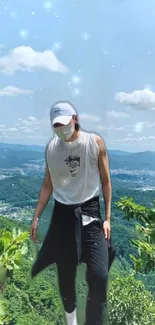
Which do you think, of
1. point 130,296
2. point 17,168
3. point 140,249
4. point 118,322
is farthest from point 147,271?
point 17,168

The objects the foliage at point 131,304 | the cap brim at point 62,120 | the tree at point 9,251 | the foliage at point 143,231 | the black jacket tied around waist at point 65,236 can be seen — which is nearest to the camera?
the tree at point 9,251

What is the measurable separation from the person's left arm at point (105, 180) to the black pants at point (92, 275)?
0.11ft

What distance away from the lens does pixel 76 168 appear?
197 cm

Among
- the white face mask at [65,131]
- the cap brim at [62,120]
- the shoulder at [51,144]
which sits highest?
the cap brim at [62,120]

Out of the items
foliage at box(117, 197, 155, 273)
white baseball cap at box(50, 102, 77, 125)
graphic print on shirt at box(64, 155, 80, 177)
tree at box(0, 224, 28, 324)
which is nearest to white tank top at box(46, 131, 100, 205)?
graphic print on shirt at box(64, 155, 80, 177)

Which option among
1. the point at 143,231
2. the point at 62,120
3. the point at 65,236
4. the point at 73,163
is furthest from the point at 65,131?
the point at 143,231

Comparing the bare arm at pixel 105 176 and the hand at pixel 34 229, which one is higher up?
the bare arm at pixel 105 176

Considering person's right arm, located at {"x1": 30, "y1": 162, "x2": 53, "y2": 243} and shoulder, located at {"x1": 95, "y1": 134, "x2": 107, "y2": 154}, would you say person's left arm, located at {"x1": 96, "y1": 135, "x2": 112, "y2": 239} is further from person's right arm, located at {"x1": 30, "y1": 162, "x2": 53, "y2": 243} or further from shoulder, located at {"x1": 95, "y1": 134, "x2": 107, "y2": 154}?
person's right arm, located at {"x1": 30, "y1": 162, "x2": 53, "y2": 243}

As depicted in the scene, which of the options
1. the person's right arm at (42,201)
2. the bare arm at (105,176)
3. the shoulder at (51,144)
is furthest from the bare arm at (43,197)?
the bare arm at (105,176)

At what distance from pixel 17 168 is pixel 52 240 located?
1799 centimetres

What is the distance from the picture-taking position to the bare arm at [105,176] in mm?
1978

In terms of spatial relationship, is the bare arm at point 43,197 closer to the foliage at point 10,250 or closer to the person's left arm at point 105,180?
the person's left arm at point 105,180

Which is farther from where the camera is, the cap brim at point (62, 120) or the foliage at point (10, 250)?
the cap brim at point (62, 120)

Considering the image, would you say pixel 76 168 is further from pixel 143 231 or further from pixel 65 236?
pixel 143 231
